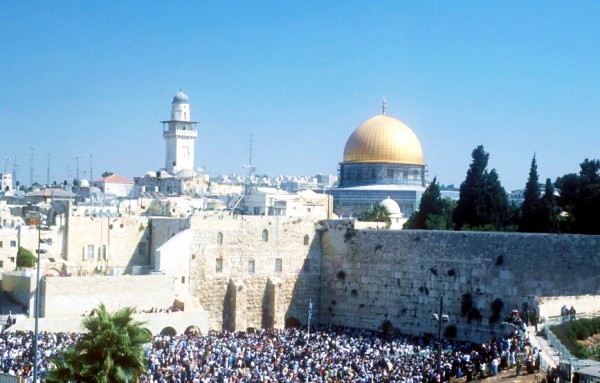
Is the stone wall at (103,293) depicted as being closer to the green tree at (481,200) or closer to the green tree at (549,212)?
the green tree at (481,200)

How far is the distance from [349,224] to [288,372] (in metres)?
12.8

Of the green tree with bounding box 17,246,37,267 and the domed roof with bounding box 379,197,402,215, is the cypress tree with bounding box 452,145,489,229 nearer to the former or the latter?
the domed roof with bounding box 379,197,402,215

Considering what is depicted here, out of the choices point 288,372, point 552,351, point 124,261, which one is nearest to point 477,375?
point 552,351

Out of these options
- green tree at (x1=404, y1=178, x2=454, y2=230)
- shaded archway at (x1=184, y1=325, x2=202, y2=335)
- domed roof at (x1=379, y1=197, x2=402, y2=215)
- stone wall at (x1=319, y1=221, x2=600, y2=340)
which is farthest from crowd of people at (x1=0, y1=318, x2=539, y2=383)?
domed roof at (x1=379, y1=197, x2=402, y2=215)

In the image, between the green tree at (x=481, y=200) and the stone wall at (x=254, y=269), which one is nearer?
the stone wall at (x=254, y=269)

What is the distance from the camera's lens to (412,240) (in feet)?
115

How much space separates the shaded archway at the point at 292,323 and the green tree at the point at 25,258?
1053cm

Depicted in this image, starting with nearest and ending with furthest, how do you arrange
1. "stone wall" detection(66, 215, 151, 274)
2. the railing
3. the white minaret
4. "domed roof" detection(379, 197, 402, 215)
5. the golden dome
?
1. the railing
2. "stone wall" detection(66, 215, 151, 274)
3. "domed roof" detection(379, 197, 402, 215)
4. the golden dome
5. the white minaret

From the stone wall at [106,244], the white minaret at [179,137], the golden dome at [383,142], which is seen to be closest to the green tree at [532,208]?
the stone wall at [106,244]

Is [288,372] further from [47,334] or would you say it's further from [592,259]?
[592,259]

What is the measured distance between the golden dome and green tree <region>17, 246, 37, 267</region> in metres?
28.8

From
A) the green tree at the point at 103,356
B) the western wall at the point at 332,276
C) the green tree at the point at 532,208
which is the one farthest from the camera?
the green tree at the point at 532,208

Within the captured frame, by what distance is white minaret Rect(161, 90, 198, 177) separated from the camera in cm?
8794

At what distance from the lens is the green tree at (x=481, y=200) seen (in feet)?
125
